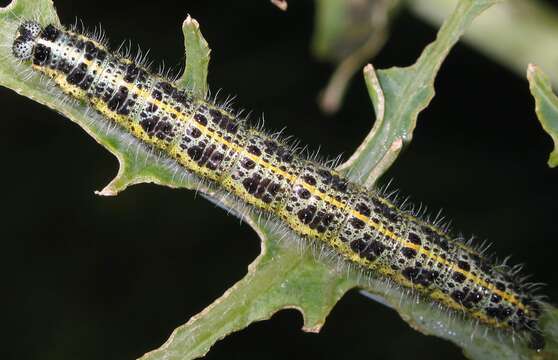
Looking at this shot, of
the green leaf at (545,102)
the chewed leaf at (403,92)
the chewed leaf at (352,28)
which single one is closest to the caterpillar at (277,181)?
the chewed leaf at (403,92)

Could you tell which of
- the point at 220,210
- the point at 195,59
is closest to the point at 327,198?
the point at 195,59

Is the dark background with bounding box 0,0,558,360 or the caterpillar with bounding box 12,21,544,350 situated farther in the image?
the dark background with bounding box 0,0,558,360

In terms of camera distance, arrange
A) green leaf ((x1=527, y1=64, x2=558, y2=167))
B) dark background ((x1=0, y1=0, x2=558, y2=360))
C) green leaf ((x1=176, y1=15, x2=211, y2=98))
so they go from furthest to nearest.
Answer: dark background ((x1=0, y1=0, x2=558, y2=360)) → green leaf ((x1=176, y1=15, x2=211, y2=98)) → green leaf ((x1=527, y1=64, x2=558, y2=167))

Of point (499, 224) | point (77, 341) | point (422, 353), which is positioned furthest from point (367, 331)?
point (77, 341)

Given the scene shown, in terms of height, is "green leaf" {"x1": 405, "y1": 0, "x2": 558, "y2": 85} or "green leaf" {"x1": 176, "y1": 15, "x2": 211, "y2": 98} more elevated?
"green leaf" {"x1": 405, "y1": 0, "x2": 558, "y2": 85}

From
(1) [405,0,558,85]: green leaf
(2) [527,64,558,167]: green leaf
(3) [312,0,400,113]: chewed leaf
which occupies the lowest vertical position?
(3) [312,0,400,113]: chewed leaf

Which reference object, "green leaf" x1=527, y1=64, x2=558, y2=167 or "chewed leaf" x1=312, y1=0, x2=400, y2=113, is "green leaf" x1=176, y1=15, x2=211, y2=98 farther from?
"green leaf" x1=527, y1=64, x2=558, y2=167

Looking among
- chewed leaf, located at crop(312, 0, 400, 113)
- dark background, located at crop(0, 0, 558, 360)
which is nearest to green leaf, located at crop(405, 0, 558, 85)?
chewed leaf, located at crop(312, 0, 400, 113)

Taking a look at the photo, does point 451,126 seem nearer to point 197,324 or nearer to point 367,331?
point 367,331
